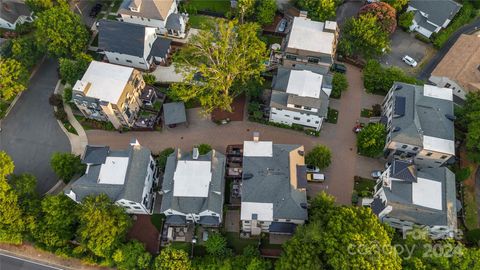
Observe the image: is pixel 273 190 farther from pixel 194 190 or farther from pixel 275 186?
pixel 194 190

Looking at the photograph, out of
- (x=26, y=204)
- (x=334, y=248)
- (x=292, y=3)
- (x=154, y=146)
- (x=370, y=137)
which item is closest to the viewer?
(x=334, y=248)

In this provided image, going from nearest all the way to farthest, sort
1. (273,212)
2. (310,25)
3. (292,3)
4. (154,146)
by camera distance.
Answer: (273,212)
(154,146)
(310,25)
(292,3)

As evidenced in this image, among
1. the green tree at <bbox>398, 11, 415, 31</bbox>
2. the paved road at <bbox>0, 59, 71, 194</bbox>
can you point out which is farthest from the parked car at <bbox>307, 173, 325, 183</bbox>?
the paved road at <bbox>0, 59, 71, 194</bbox>

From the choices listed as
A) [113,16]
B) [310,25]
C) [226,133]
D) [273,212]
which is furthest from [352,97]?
[113,16]

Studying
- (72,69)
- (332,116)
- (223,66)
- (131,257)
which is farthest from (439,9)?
(131,257)

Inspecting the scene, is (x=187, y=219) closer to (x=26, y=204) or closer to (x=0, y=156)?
(x=26, y=204)

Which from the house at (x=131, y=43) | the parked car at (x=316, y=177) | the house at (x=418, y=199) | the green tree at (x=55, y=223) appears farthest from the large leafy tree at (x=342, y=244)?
the house at (x=131, y=43)
